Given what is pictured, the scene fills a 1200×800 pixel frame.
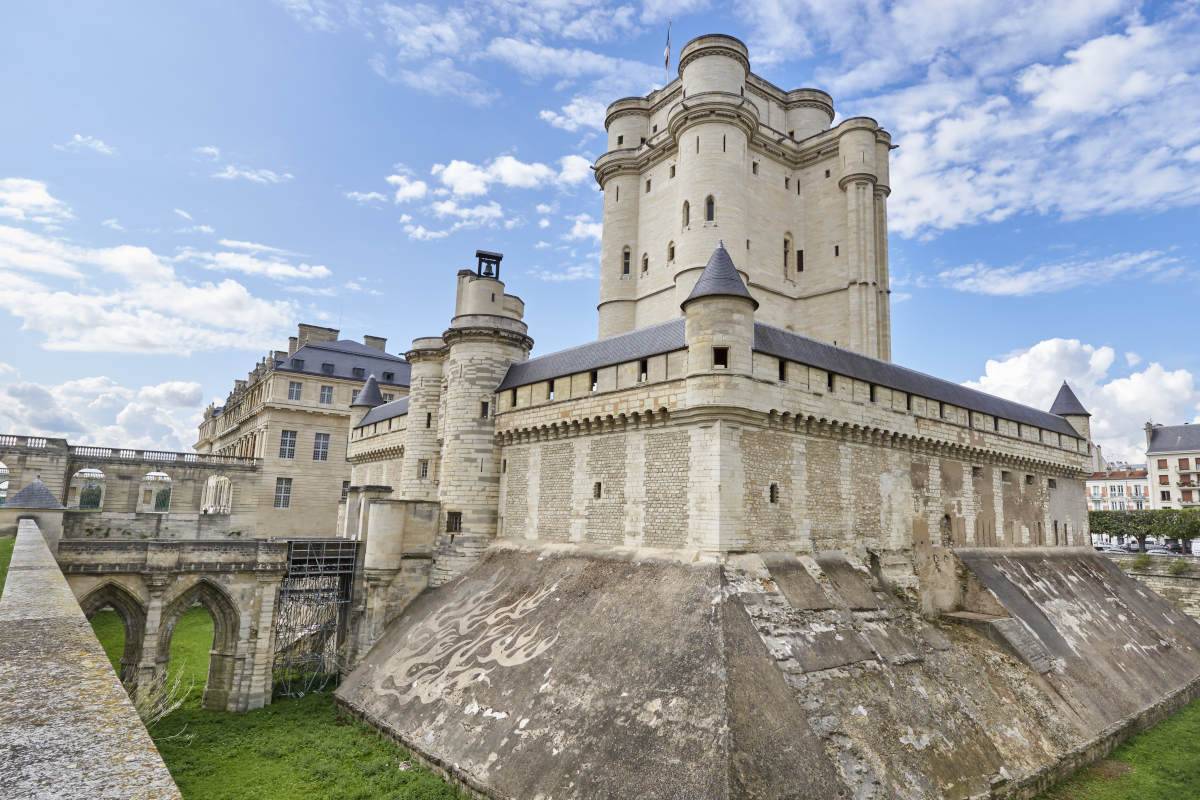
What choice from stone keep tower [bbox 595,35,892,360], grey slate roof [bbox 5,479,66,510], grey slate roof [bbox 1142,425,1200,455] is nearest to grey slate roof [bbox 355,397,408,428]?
stone keep tower [bbox 595,35,892,360]

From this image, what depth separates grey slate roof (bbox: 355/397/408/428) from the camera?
3284 cm

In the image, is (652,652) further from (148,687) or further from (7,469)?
(7,469)

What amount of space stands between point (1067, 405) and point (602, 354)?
2715 cm

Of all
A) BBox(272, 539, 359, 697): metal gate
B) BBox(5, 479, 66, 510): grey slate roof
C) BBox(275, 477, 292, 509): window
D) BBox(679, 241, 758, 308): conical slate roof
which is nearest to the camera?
BBox(679, 241, 758, 308): conical slate roof

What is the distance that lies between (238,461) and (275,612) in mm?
25595

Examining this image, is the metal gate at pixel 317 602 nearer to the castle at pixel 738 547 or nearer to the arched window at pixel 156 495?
the castle at pixel 738 547

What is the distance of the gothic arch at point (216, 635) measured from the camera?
20.6 metres

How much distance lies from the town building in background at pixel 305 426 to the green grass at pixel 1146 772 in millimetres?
40163

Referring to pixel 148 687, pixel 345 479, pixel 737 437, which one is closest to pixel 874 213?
pixel 737 437

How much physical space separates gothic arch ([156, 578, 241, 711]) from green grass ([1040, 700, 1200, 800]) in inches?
875

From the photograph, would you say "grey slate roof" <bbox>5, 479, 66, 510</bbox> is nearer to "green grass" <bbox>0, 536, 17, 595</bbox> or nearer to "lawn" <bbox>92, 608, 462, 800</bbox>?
"green grass" <bbox>0, 536, 17, 595</bbox>

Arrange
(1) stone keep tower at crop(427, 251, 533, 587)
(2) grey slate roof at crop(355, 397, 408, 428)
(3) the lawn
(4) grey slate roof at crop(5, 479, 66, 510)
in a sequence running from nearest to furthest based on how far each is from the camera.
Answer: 1. (3) the lawn
2. (4) grey slate roof at crop(5, 479, 66, 510)
3. (1) stone keep tower at crop(427, 251, 533, 587)
4. (2) grey slate roof at crop(355, 397, 408, 428)

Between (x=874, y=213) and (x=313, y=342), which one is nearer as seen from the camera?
(x=874, y=213)

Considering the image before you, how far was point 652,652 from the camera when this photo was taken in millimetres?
14203
